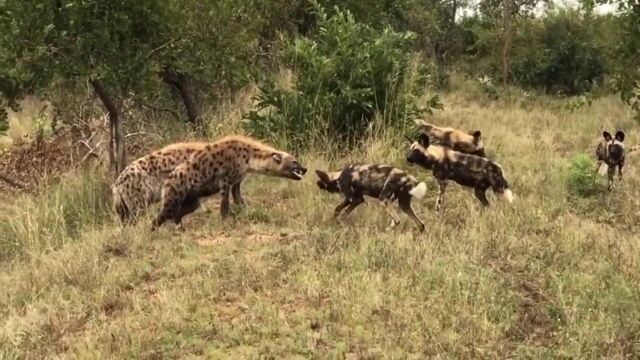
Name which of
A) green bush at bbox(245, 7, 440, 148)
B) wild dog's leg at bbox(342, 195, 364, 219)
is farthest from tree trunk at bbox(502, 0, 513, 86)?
wild dog's leg at bbox(342, 195, 364, 219)

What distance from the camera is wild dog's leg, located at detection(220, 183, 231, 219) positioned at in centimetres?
985

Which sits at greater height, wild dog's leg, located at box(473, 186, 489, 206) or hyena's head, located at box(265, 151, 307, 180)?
hyena's head, located at box(265, 151, 307, 180)

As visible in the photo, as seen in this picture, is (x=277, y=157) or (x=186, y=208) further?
(x=277, y=157)

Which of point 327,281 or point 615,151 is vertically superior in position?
point 615,151

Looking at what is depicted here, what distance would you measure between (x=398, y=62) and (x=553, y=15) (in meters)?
13.6

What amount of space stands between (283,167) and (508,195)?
2.92 metres

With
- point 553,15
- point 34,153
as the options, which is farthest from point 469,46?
point 34,153

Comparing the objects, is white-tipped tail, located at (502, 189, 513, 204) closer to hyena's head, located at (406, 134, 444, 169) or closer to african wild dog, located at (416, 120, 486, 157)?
hyena's head, located at (406, 134, 444, 169)

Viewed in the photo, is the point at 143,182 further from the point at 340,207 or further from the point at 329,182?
the point at 340,207

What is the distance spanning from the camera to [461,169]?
1052 cm

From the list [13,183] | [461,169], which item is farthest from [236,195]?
[13,183]

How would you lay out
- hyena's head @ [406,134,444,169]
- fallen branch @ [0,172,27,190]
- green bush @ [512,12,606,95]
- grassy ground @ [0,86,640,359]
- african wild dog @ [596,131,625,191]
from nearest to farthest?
grassy ground @ [0,86,640,359] < hyena's head @ [406,134,444,169] < african wild dog @ [596,131,625,191] < fallen branch @ [0,172,27,190] < green bush @ [512,12,606,95]

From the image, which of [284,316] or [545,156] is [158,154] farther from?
[545,156]

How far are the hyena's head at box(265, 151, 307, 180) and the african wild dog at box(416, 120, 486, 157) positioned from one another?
10.6ft
